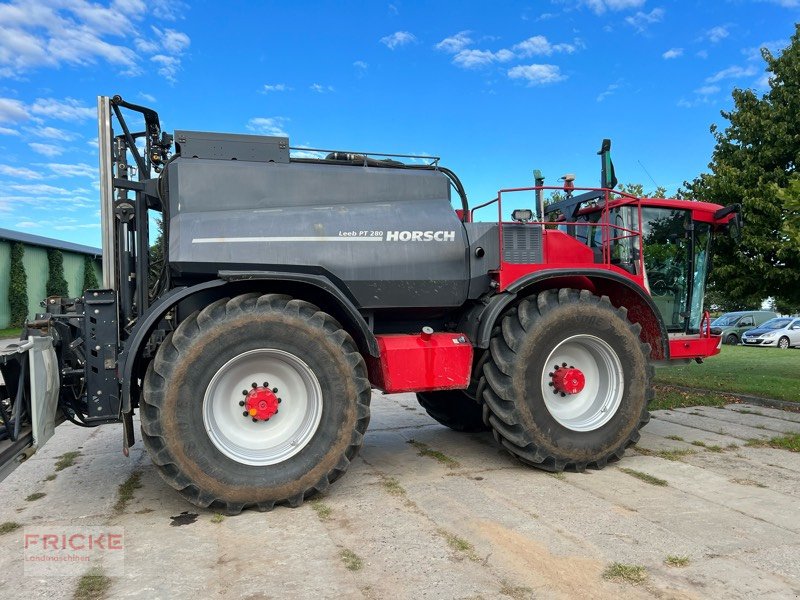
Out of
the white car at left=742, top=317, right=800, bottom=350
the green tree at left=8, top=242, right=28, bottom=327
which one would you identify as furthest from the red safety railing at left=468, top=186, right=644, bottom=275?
the green tree at left=8, top=242, right=28, bottom=327

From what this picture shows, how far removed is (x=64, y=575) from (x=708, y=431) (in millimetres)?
6392

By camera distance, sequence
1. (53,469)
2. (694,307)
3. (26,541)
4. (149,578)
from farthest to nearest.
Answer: (694,307) < (53,469) < (26,541) < (149,578)

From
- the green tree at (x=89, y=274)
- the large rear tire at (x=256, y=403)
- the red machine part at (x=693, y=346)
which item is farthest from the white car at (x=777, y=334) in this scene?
the green tree at (x=89, y=274)

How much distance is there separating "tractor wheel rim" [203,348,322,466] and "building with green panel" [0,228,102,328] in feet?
91.6

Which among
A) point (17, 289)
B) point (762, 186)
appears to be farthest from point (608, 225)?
point (17, 289)

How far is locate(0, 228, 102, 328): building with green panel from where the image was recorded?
106 feet

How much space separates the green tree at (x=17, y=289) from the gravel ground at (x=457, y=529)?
103ft

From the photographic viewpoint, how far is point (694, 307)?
6680 millimetres

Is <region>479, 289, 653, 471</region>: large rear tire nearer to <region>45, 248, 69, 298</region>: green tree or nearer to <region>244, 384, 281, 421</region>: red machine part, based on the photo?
<region>244, 384, 281, 421</region>: red machine part

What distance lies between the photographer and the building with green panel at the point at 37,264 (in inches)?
1272

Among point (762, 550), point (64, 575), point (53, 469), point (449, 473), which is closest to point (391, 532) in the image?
point (449, 473)

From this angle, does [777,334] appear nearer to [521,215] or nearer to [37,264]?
[521,215]

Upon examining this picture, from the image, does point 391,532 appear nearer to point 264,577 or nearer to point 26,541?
point 264,577

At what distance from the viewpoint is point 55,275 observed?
3575 cm
